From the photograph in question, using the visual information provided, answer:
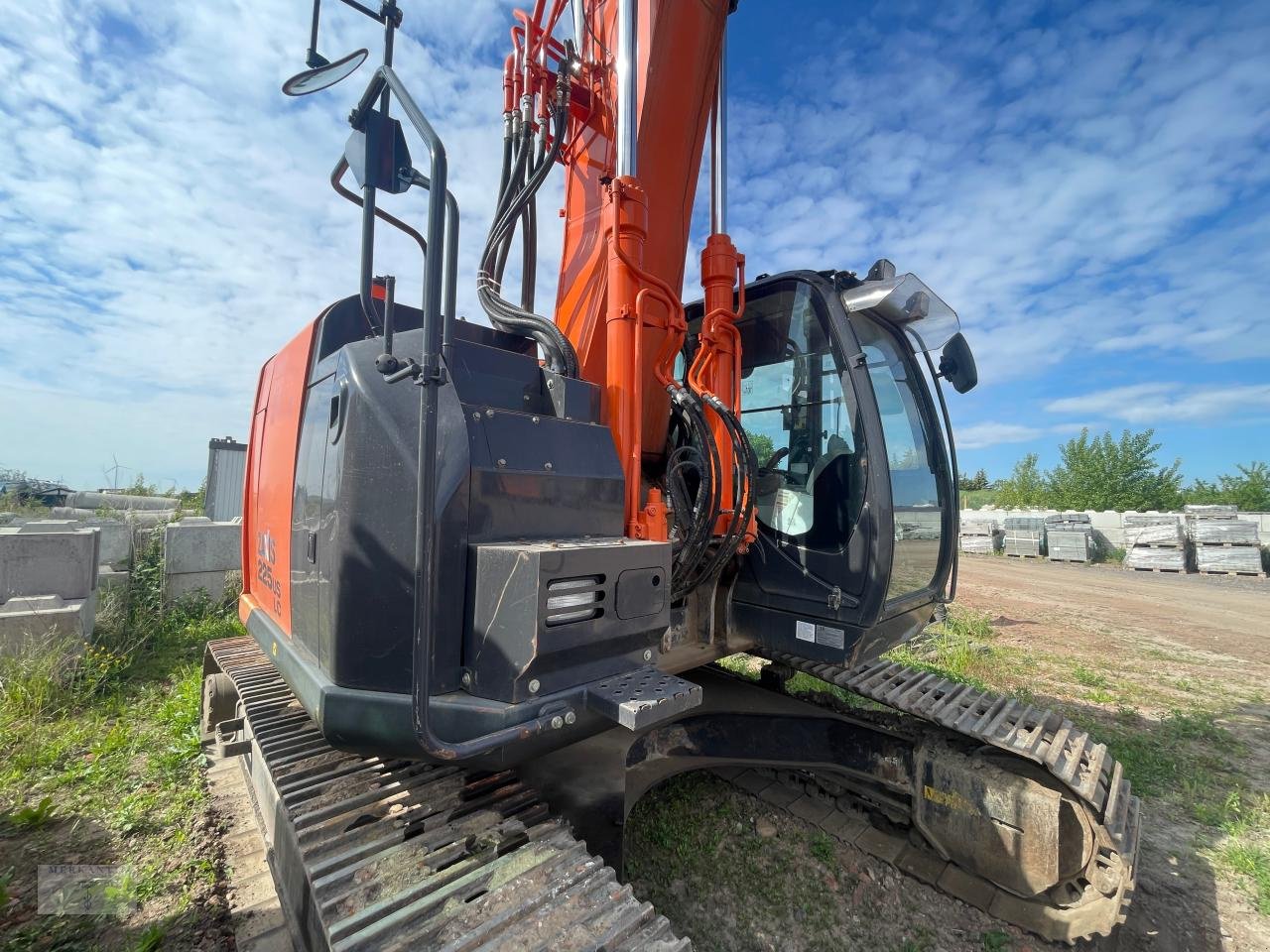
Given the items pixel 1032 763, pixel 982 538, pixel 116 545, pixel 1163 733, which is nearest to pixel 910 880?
pixel 1032 763

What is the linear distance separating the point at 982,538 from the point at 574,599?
1992cm

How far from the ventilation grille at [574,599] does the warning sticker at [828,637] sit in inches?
53.5

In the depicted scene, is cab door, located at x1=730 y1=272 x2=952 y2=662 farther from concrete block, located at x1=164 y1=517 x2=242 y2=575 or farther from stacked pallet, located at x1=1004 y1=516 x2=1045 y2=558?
stacked pallet, located at x1=1004 y1=516 x2=1045 y2=558

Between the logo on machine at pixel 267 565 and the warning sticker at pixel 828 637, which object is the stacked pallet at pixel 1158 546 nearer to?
the warning sticker at pixel 828 637

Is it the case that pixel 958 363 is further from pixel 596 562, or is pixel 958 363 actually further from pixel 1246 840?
pixel 1246 840

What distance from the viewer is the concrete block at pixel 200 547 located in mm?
5957

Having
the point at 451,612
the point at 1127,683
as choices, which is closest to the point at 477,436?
the point at 451,612

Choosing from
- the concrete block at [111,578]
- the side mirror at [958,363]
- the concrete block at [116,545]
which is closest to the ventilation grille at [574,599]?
the side mirror at [958,363]

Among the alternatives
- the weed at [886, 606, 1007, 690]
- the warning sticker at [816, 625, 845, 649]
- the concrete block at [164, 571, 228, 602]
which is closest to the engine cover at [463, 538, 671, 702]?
the warning sticker at [816, 625, 845, 649]

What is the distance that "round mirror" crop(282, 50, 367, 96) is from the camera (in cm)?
150

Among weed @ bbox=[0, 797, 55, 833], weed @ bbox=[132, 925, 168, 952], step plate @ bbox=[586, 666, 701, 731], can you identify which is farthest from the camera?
weed @ bbox=[0, 797, 55, 833]

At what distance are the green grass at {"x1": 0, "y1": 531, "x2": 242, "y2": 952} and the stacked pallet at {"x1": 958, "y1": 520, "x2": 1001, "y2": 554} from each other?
19463mm

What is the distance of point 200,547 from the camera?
6.09 metres

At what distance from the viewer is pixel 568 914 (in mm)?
1431
